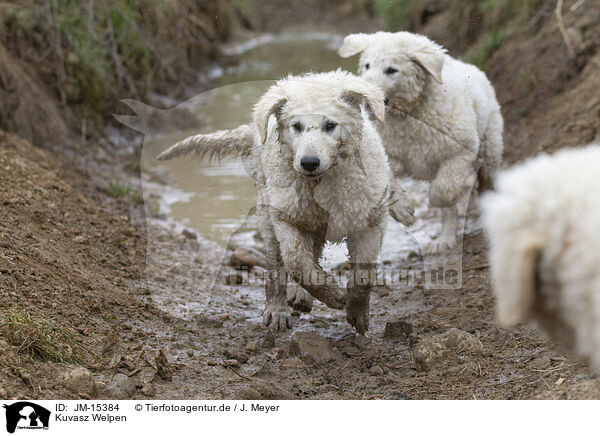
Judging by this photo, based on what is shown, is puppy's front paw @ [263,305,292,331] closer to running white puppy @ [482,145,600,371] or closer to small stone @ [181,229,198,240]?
small stone @ [181,229,198,240]

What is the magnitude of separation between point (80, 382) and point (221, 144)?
7.94 ft

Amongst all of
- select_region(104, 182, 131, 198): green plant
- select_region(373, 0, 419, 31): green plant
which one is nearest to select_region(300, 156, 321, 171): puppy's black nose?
select_region(104, 182, 131, 198): green plant

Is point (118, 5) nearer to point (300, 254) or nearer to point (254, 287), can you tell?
point (254, 287)

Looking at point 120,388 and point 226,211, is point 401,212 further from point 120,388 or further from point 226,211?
point 120,388

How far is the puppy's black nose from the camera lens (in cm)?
400

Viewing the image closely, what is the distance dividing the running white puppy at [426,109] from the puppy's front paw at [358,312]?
5.79 ft

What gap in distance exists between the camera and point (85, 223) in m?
5.55

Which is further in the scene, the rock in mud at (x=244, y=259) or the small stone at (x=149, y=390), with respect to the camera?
the rock in mud at (x=244, y=259)

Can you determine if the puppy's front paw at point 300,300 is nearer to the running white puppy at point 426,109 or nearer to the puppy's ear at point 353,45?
the running white puppy at point 426,109

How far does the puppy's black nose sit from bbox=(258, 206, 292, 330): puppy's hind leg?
851 millimetres
